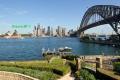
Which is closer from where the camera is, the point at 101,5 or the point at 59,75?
the point at 59,75

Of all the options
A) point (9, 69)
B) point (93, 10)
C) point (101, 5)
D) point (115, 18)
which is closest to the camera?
point (9, 69)

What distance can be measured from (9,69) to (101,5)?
143843 mm

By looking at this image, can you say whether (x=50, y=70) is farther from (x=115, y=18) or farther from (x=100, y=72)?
(x=115, y=18)

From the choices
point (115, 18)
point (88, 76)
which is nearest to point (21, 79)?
point (88, 76)

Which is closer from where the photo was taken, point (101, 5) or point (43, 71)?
point (43, 71)

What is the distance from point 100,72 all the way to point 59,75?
561cm

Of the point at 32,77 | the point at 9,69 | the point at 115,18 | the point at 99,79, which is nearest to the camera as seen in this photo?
the point at 99,79

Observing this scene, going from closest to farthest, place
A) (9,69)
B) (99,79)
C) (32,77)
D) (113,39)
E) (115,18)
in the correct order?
(99,79), (32,77), (9,69), (115,18), (113,39)

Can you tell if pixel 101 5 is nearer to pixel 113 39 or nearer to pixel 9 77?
pixel 113 39

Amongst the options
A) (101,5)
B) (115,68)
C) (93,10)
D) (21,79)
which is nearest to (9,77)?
(21,79)

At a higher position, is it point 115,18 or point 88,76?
point 115,18

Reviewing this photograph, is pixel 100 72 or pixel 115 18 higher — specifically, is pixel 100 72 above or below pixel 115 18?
below

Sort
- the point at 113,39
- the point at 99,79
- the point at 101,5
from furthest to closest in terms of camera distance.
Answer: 1. the point at 101,5
2. the point at 113,39
3. the point at 99,79

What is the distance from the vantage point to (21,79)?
25.3 meters
